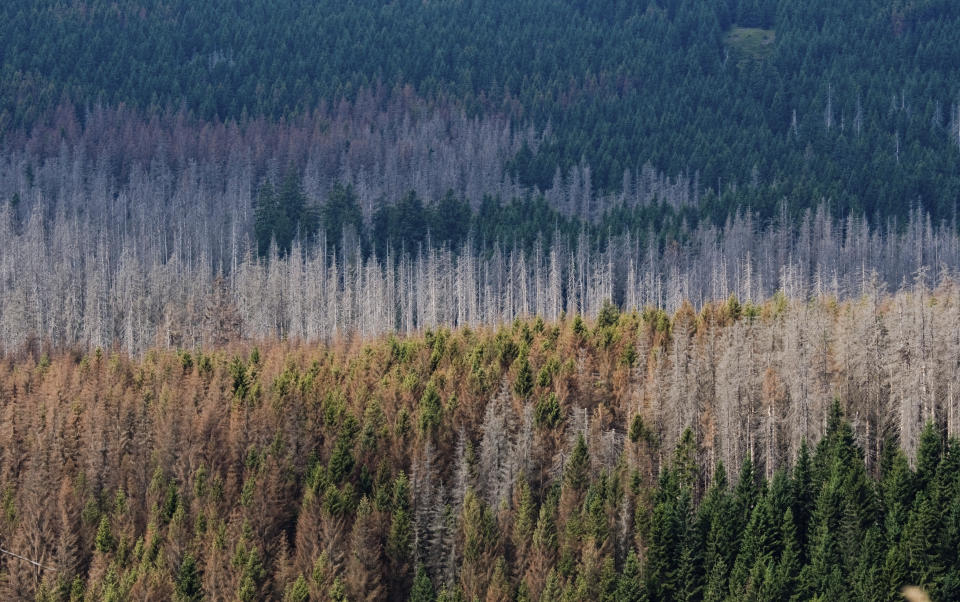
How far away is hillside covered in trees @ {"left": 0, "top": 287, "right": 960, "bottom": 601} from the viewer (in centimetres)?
9819

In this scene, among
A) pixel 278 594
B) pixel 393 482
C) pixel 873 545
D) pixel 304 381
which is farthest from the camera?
pixel 304 381

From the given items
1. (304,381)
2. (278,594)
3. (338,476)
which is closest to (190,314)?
(304,381)

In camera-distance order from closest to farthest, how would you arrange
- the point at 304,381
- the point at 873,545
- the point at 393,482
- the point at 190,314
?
the point at 873,545, the point at 393,482, the point at 304,381, the point at 190,314

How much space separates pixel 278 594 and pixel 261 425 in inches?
836

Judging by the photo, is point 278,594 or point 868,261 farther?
point 868,261

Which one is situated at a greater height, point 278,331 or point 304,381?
point 304,381

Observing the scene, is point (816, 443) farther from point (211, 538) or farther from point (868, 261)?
point (868, 261)

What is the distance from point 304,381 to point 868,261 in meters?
92.1

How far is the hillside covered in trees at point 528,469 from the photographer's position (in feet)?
322

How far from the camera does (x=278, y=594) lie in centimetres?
10338

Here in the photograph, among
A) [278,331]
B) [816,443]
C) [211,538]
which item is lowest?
[278,331]

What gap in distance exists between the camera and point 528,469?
112500mm

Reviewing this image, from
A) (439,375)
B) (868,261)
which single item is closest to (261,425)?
(439,375)

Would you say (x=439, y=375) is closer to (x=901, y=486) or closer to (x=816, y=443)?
(x=816, y=443)
